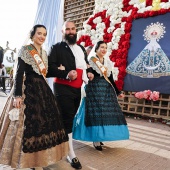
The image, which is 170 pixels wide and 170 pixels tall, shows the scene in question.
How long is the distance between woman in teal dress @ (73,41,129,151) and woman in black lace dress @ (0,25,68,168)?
0.62m

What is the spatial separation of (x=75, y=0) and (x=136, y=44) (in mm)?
3039

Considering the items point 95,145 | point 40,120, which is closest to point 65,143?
point 40,120

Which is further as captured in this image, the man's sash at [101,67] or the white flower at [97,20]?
the white flower at [97,20]

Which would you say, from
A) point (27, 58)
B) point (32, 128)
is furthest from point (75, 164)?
point (27, 58)

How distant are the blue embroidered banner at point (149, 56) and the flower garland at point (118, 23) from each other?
0.40 feet

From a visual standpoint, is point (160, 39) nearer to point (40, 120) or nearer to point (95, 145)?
point (95, 145)

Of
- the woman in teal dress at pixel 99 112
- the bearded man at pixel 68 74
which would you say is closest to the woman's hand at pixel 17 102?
the bearded man at pixel 68 74

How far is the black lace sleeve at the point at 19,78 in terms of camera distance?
181 cm

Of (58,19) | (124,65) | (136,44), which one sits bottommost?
(124,65)

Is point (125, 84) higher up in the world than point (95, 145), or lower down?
higher up

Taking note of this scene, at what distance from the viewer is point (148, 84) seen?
4.59 metres

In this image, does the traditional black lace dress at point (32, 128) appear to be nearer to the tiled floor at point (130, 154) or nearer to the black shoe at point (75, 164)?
the black shoe at point (75, 164)

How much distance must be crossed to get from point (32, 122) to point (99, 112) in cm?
104

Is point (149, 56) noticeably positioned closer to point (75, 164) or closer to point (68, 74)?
point (68, 74)
